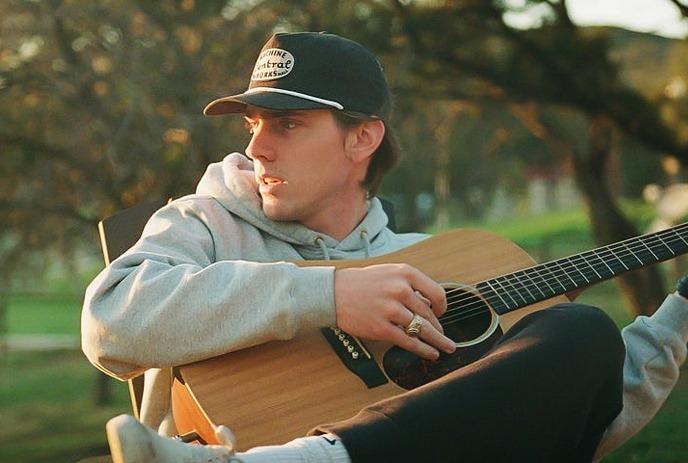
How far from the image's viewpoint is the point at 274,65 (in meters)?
2.64

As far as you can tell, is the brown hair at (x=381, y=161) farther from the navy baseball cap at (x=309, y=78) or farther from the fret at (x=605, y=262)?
the fret at (x=605, y=262)

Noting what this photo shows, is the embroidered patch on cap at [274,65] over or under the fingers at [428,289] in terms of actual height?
over

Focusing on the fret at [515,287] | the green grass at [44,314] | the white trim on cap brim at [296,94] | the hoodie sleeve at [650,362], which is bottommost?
the green grass at [44,314]

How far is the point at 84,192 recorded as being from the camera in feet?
21.8

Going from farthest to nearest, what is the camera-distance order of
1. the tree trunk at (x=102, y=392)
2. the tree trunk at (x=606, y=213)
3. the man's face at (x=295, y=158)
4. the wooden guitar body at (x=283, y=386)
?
the tree trunk at (x=102, y=392) → the tree trunk at (x=606, y=213) → the man's face at (x=295, y=158) → the wooden guitar body at (x=283, y=386)

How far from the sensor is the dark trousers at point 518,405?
194 cm

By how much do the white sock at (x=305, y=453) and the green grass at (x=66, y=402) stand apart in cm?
252

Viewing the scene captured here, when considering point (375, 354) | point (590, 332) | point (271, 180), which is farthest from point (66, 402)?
point (590, 332)

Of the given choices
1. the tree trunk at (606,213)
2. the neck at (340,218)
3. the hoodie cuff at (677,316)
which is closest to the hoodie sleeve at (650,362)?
the hoodie cuff at (677,316)

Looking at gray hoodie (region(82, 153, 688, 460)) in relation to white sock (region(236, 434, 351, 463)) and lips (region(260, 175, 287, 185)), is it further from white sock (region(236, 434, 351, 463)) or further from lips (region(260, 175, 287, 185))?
white sock (region(236, 434, 351, 463))

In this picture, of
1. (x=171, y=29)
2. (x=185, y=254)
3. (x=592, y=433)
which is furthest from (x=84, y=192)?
(x=592, y=433)

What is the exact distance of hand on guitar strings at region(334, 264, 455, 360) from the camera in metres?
2.31

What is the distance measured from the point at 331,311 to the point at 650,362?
72 cm

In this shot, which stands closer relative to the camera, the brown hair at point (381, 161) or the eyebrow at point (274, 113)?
the eyebrow at point (274, 113)
